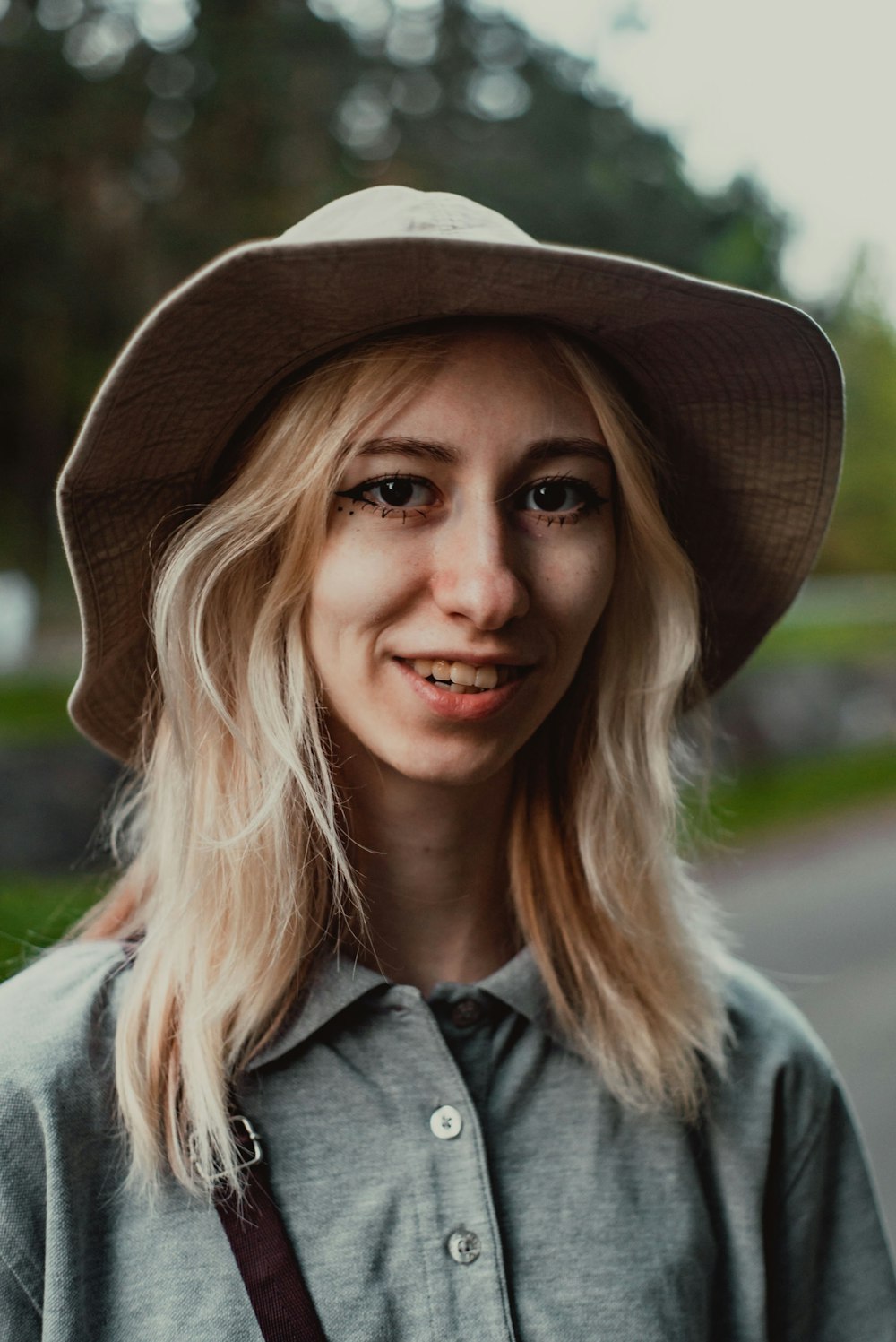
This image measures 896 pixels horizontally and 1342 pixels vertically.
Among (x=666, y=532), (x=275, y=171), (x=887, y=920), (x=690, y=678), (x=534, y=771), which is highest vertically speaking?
(x=275, y=171)

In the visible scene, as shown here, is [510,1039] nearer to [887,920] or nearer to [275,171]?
[887,920]

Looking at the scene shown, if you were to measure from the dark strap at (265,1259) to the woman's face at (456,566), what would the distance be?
19.4 inches

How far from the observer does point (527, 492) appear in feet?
5.38

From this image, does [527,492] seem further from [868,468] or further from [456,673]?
[868,468]

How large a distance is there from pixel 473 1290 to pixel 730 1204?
16.8 inches

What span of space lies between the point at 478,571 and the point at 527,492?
154 millimetres

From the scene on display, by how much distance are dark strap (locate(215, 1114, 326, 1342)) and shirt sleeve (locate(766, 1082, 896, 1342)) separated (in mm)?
705

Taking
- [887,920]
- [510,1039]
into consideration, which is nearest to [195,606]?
[510,1039]

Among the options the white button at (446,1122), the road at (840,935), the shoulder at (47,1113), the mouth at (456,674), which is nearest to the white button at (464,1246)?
the white button at (446,1122)

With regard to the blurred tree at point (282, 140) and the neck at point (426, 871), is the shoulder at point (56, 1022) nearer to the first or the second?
the neck at point (426, 871)

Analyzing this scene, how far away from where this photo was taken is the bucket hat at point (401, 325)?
1.47 metres

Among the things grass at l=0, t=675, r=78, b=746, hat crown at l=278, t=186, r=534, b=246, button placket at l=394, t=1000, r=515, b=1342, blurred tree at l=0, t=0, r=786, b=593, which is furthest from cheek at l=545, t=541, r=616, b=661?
A: blurred tree at l=0, t=0, r=786, b=593

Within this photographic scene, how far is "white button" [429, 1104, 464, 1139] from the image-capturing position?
5.34 feet

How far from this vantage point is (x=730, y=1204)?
5.90ft
